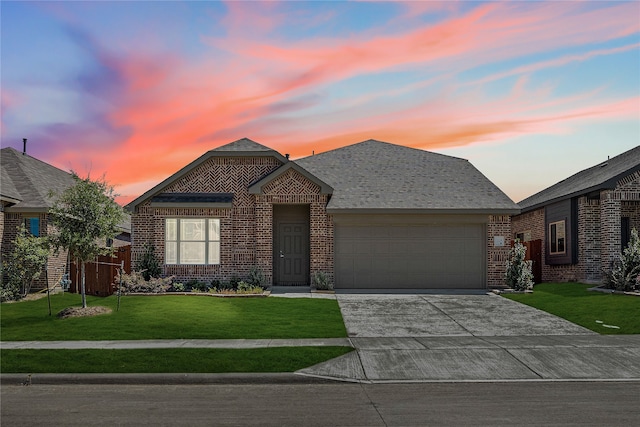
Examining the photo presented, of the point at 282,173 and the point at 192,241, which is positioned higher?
the point at 282,173

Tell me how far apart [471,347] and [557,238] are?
17.0 m

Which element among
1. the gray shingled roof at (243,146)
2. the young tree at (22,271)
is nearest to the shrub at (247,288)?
the gray shingled roof at (243,146)

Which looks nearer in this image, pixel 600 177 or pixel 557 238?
pixel 600 177

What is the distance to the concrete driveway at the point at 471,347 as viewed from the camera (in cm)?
1084

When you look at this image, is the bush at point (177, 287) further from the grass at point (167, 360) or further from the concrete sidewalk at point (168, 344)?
the grass at point (167, 360)

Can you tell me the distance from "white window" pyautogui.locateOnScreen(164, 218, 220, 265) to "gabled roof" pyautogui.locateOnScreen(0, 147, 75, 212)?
4744 mm

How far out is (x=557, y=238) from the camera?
2805 centimetres

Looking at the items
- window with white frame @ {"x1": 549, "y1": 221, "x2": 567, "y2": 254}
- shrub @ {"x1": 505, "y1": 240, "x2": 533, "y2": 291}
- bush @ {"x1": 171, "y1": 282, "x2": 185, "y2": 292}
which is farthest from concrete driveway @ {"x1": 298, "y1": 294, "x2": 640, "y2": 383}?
window with white frame @ {"x1": 549, "y1": 221, "x2": 567, "y2": 254}

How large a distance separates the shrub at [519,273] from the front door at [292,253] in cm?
777

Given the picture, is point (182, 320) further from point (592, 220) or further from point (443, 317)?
point (592, 220)

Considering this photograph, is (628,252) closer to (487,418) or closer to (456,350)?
(456,350)

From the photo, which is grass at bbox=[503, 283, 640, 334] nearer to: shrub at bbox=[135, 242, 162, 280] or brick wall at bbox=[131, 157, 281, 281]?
brick wall at bbox=[131, 157, 281, 281]

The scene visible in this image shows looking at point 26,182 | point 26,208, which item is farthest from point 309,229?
point 26,182

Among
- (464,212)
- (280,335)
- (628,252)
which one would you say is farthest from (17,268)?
(628,252)
